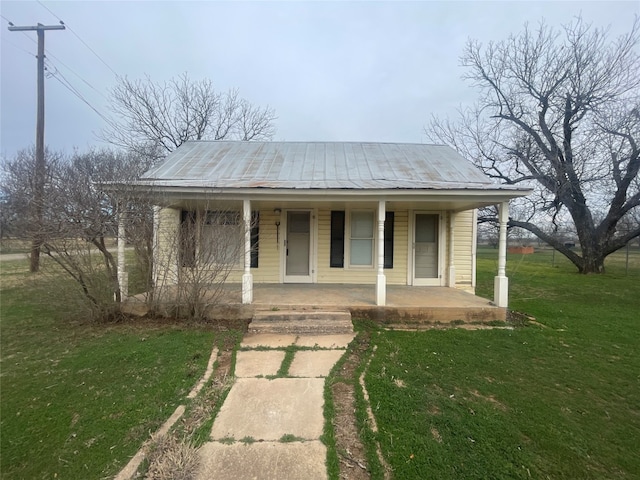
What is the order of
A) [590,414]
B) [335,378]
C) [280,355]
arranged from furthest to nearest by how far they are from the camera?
[280,355]
[335,378]
[590,414]

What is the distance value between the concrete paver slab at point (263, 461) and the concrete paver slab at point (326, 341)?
2.24 m

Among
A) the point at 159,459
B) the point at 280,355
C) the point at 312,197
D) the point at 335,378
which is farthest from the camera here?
the point at 312,197

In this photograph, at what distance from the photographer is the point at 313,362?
4.14 m

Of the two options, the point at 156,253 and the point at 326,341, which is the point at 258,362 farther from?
the point at 156,253

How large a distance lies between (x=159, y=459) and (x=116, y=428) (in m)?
0.75

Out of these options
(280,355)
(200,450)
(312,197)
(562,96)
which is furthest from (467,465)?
(562,96)

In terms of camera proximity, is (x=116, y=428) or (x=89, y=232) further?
(x=89, y=232)

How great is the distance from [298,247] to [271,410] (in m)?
5.55

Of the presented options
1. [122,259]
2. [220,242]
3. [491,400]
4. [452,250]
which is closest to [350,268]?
[452,250]

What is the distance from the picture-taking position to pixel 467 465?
231 centimetres

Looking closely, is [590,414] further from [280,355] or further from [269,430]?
[280,355]

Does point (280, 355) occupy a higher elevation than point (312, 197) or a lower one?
lower

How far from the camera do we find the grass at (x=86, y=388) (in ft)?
8.09

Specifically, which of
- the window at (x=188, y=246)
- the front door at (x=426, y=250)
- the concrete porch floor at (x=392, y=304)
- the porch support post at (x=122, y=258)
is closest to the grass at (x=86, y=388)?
the porch support post at (x=122, y=258)
